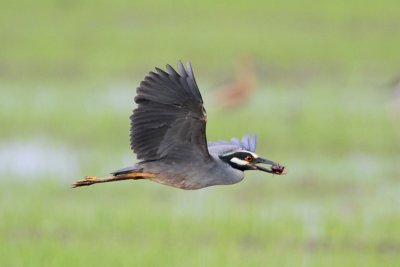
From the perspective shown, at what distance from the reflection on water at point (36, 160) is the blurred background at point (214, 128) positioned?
0.08 ft

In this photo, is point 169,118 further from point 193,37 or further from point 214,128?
point 193,37

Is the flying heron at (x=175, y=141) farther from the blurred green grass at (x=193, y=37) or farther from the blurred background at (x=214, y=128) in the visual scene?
the blurred green grass at (x=193, y=37)

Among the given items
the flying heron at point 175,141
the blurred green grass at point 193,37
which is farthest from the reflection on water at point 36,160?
the flying heron at point 175,141

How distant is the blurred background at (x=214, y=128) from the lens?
9.95 metres

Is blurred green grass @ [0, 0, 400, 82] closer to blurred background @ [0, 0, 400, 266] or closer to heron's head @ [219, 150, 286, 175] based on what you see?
blurred background @ [0, 0, 400, 266]

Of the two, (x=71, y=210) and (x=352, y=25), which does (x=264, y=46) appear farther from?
(x=71, y=210)

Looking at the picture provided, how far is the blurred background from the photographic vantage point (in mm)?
9953

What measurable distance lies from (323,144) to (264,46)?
5609 mm

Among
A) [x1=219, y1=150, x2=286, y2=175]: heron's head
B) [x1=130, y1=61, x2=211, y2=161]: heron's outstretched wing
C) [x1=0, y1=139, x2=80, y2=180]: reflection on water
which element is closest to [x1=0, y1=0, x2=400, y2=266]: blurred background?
[x1=0, y1=139, x2=80, y2=180]: reflection on water

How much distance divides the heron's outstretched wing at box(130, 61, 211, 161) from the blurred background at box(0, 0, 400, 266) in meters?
2.00

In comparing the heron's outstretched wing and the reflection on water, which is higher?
the reflection on water

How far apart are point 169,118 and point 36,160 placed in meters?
6.60

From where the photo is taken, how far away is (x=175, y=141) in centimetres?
700

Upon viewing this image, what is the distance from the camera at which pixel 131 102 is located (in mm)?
16188
